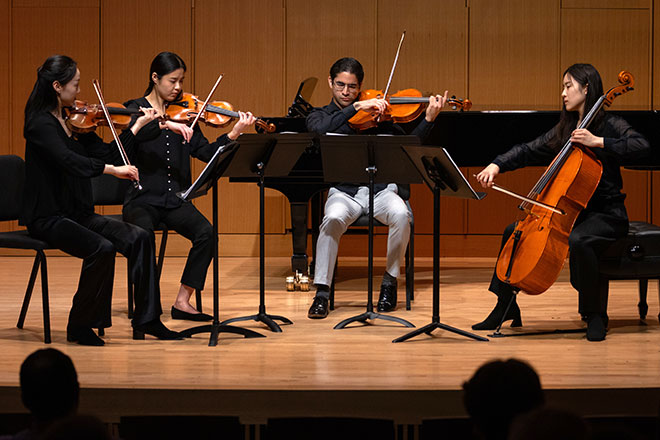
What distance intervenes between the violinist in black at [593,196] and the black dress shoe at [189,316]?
3.91ft

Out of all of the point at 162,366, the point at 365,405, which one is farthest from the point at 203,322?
the point at 365,405

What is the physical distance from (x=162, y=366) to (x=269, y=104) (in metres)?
3.60

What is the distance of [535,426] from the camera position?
3.72 feet

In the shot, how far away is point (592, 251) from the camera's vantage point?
10.6 feet

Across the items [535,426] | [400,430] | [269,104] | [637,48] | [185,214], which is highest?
[637,48]

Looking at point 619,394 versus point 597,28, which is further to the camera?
point 597,28

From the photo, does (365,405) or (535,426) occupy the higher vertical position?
(535,426)

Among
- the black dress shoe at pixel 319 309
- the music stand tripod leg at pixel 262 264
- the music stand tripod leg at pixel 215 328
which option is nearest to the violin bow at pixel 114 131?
the music stand tripod leg at pixel 215 328

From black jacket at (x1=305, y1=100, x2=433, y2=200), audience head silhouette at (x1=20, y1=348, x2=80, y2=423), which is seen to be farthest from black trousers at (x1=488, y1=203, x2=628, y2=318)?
audience head silhouette at (x1=20, y1=348, x2=80, y2=423)

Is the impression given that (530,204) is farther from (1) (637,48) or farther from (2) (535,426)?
(1) (637,48)

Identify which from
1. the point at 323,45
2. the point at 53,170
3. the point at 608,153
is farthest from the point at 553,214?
the point at 323,45

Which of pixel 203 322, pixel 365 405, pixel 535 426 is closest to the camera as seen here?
pixel 535 426

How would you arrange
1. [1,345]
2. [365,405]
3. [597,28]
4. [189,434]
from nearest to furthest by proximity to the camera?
[189,434] → [365,405] → [1,345] → [597,28]

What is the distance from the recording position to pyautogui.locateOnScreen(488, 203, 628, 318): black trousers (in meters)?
3.22
